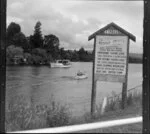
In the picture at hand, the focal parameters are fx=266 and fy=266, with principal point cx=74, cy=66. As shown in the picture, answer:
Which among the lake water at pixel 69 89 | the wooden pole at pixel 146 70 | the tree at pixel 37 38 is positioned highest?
the tree at pixel 37 38

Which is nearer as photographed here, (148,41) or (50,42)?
(148,41)

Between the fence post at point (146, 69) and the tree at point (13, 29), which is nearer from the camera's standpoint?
the fence post at point (146, 69)

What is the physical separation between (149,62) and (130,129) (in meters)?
0.78

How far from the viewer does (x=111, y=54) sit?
19.4 feet

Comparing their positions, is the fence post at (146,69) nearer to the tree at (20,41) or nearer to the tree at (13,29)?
the tree at (13,29)

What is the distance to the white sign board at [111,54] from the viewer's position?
5961mm

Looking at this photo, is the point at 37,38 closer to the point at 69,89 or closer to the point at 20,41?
the point at 20,41

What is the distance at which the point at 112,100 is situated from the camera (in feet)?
21.2

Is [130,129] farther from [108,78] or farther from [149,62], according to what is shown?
[108,78]

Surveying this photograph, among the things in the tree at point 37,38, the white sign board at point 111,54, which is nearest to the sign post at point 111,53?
the white sign board at point 111,54

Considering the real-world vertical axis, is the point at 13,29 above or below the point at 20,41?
above

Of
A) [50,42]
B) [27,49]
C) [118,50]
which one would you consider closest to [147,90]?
[50,42]

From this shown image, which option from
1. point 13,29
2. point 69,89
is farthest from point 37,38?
point 69,89

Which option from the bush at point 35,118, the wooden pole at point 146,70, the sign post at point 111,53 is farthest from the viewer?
the sign post at point 111,53
